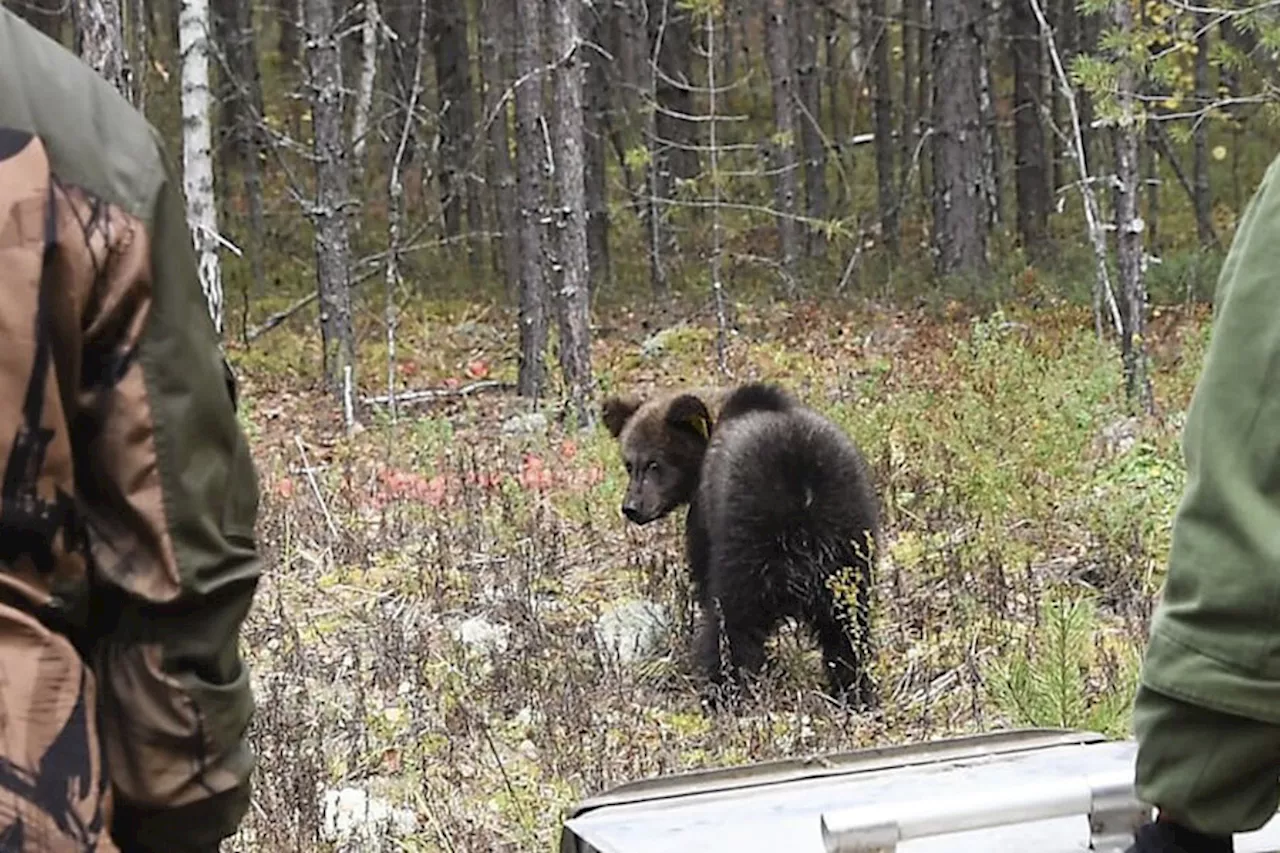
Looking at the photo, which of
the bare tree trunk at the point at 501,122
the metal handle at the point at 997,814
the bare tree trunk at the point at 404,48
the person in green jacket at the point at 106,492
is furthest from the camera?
the bare tree trunk at the point at 404,48

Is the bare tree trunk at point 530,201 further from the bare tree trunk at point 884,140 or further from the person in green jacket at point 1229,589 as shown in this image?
the person in green jacket at point 1229,589

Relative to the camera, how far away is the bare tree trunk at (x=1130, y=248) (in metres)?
10.6

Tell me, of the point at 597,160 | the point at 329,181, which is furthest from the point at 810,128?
the point at 329,181

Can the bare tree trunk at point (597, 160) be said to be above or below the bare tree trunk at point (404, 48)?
below

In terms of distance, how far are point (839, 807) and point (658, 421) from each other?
15.6ft

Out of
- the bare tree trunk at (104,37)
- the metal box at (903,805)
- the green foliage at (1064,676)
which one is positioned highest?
the bare tree trunk at (104,37)

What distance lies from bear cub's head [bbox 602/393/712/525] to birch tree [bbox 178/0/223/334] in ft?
19.8

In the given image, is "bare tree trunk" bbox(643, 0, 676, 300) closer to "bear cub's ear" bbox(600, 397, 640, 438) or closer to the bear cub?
"bear cub's ear" bbox(600, 397, 640, 438)

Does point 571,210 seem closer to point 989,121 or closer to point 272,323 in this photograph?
point 272,323

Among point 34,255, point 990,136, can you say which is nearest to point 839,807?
point 34,255

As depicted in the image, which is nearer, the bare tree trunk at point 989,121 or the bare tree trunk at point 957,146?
the bare tree trunk at point 957,146

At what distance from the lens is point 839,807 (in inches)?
109

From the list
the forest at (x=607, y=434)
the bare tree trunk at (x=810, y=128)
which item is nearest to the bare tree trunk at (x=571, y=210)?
the forest at (x=607, y=434)

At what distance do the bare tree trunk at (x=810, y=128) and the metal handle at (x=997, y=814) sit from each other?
23466mm
